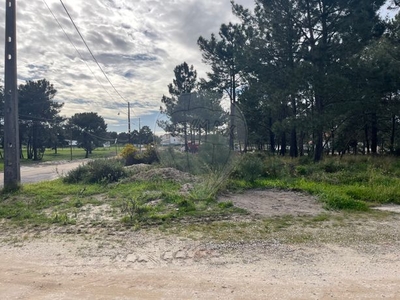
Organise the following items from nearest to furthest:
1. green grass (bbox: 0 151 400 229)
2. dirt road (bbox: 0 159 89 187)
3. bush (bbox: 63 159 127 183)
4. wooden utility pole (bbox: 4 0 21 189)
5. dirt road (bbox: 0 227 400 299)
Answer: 1. dirt road (bbox: 0 227 400 299)
2. green grass (bbox: 0 151 400 229)
3. wooden utility pole (bbox: 4 0 21 189)
4. bush (bbox: 63 159 127 183)
5. dirt road (bbox: 0 159 89 187)

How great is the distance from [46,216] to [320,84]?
12791 millimetres

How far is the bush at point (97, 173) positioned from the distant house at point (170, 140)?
209 centimetres

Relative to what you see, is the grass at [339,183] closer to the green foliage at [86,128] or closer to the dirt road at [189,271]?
the dirt road at [189,271]

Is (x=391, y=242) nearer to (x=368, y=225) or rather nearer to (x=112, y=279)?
(x=368, y=225)

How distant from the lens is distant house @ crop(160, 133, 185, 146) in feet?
36.5

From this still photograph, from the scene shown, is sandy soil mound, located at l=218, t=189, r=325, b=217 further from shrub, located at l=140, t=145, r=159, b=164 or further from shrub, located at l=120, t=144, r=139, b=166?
shrub, located at l=120, t=144, r=139, b=166

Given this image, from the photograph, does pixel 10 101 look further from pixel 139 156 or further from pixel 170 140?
pixel 139 156

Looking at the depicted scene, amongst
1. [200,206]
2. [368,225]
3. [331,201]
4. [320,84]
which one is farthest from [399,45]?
[200,206]

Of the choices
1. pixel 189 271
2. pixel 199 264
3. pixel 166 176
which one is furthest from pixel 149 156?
pixel 189 271

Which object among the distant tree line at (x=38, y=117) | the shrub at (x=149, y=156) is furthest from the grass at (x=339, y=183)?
the distant tree line at (x=38, y=117)

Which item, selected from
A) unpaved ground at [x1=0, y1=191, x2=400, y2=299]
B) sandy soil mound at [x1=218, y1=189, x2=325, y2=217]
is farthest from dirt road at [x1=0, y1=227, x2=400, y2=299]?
sandy soil mound at [x1=218, y1=189, x2=325, y2=217]

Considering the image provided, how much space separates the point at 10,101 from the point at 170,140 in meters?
5.54

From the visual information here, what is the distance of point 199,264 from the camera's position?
3.50 metres

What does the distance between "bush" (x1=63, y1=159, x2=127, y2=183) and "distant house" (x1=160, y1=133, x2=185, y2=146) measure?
2.09 metres
